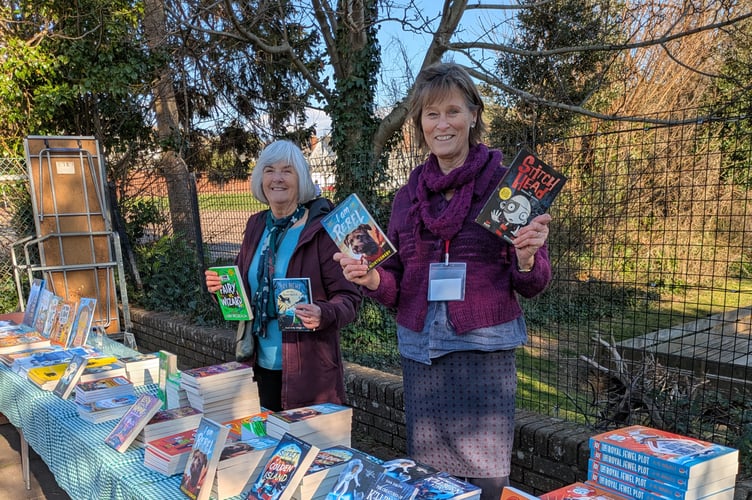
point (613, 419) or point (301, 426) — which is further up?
point (301, 426)

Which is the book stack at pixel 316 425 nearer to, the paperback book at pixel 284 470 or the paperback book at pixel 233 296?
the paperback book at pixel 284 470

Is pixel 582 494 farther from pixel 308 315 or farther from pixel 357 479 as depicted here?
pixel 308 315

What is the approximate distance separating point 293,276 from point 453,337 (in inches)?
37.3

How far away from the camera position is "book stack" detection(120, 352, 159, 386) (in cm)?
293

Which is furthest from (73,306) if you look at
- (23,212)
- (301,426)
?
(23,212)

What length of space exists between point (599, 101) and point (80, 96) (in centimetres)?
827

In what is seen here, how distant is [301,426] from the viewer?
5.96ft

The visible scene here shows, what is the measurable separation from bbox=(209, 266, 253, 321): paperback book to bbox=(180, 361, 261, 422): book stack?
0.85 feet

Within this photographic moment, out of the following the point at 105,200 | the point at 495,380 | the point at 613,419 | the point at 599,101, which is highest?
the point at 599,101

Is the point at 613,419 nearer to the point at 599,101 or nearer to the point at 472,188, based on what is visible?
the point at 472,188

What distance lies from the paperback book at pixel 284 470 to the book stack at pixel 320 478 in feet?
0.07

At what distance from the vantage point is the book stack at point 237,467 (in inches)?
64.5

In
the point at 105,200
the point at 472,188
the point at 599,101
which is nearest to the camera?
the point at 472,188

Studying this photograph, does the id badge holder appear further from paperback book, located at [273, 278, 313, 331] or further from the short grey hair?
the short grey hair
